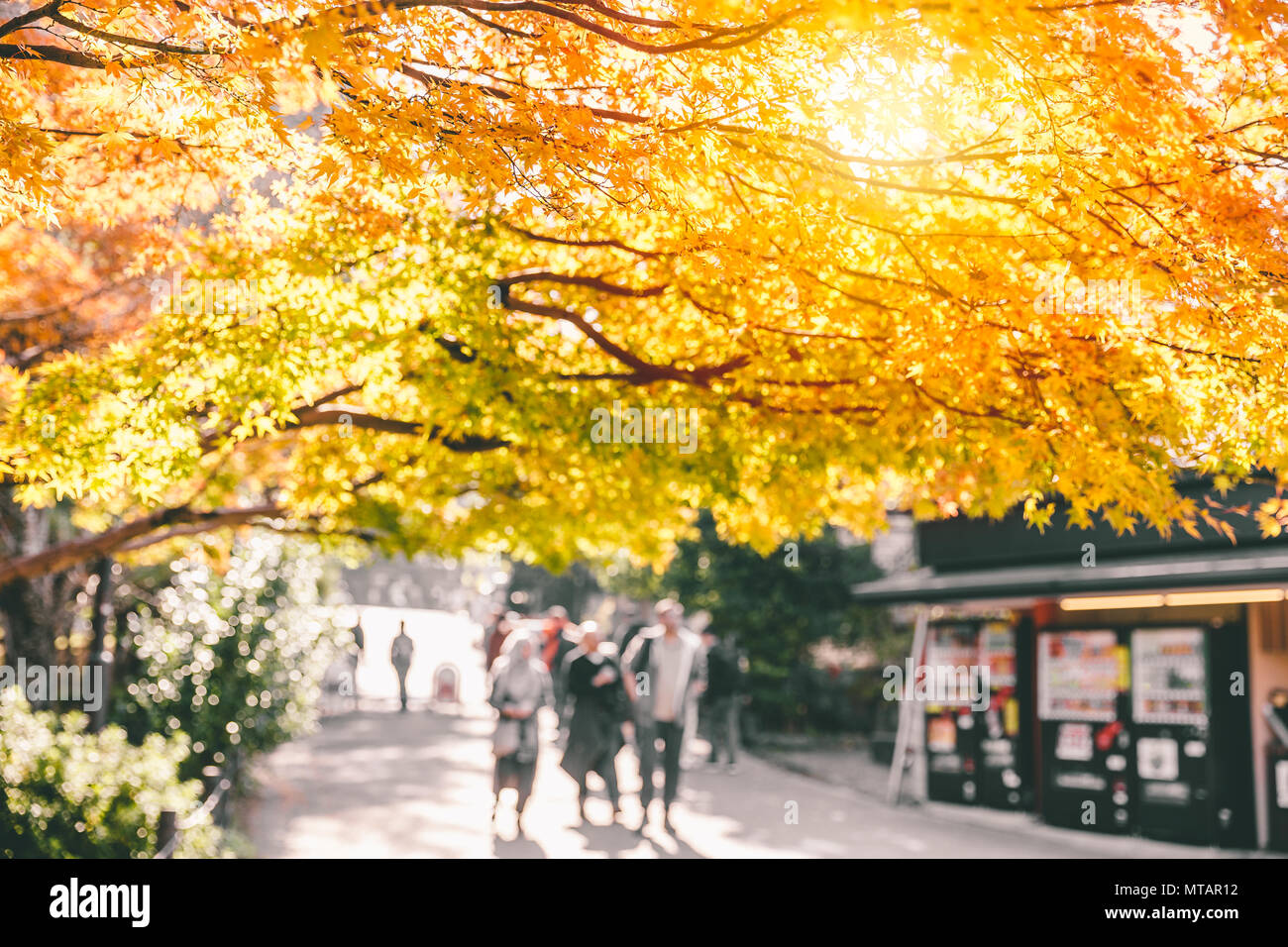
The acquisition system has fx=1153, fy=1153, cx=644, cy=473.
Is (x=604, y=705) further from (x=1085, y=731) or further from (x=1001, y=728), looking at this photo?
(x=1085, y=731)

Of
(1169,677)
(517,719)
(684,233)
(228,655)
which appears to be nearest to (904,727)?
(1169,677)

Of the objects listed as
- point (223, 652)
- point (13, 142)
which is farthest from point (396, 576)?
point (13, 142)

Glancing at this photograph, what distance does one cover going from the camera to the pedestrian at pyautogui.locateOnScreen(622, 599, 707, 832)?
1156 cm

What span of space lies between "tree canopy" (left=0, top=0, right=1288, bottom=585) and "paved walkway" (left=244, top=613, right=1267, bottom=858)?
3.99 meters

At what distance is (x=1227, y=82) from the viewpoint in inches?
208

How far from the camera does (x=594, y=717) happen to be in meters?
12.0

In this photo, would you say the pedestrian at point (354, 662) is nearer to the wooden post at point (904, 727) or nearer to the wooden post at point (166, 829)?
the wooden post at point (904, 727)

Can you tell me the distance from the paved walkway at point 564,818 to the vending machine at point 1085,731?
0.32 meters

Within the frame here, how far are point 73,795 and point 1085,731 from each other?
10.5m

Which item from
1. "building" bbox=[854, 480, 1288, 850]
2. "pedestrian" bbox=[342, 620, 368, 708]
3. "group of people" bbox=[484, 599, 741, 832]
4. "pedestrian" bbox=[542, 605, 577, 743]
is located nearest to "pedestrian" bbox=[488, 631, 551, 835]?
"group of people" bbox=[484, 599, 741, 832]

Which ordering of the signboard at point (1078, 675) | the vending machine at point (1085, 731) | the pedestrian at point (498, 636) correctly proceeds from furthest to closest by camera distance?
the pedestrian at point (498, 636) → the signboard at point (1078, 675) → the vending machine at point (1085, 731)

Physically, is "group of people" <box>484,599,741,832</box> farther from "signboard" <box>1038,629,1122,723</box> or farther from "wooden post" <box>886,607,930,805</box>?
"signboard" <box>1038,629,1122,723</box>

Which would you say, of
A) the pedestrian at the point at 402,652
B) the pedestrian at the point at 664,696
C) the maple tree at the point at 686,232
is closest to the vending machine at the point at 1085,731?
the pedestrian at the point at 664,696

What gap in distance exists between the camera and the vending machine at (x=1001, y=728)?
1419 cm
